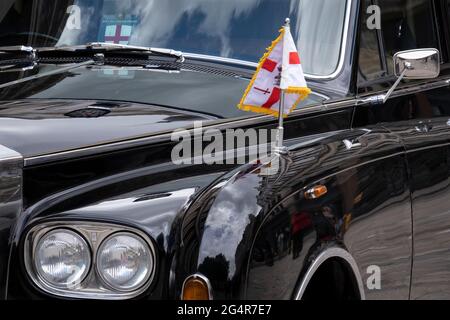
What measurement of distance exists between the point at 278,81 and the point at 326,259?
67cm

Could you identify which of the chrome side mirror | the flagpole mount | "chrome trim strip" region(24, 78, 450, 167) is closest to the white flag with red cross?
the flagpole mount

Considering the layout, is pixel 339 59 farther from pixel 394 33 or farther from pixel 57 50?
pixel 57 50

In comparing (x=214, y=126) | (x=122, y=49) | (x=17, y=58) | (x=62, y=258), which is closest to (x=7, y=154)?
(x=62, y=258)

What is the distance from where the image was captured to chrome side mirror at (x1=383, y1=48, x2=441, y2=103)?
3766 millimetres

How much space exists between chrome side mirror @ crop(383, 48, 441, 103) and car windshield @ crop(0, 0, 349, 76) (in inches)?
10.8

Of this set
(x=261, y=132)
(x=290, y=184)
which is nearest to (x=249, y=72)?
(x=261, y=132)

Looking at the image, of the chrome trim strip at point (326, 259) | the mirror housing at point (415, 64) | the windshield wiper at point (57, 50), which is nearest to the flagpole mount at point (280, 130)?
the chrome trim strip at point (326, 259)

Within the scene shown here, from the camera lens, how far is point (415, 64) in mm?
3773

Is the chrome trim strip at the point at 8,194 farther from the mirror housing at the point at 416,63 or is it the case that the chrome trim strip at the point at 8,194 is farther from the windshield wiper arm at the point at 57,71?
the mirror housing at the point at 416,63

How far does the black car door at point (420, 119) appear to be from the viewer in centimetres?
349

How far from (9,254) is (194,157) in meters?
0.78
